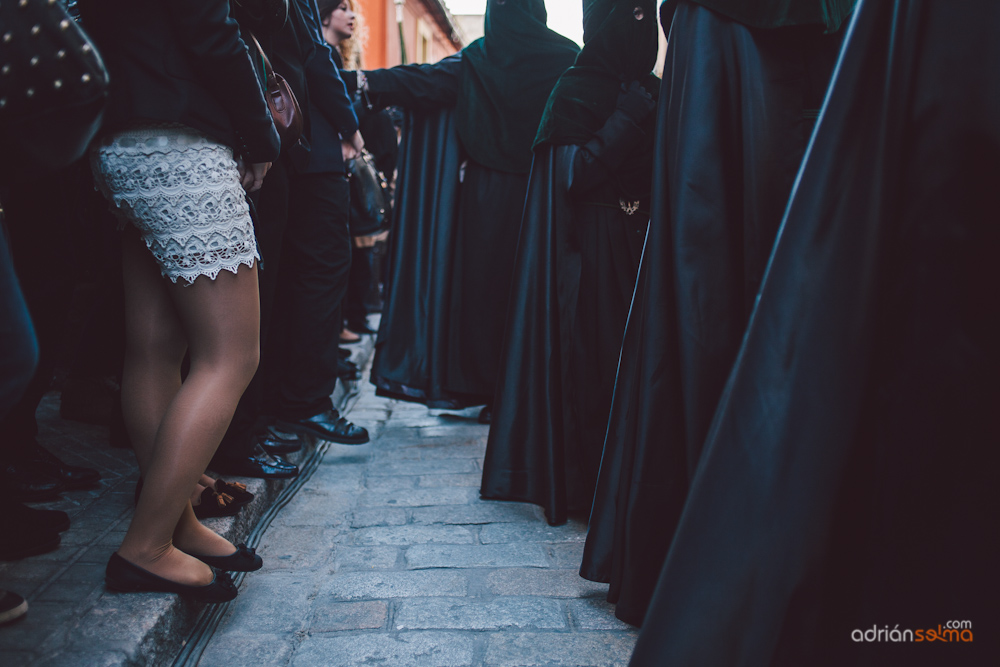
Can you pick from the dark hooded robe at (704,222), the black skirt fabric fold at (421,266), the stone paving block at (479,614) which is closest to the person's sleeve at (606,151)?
the dark hooded robe at (704,222)

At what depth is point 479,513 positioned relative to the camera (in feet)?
8.43

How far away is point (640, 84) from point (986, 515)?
183 centimetres

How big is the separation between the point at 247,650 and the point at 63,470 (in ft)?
3.60

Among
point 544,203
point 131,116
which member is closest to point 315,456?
point 544,203

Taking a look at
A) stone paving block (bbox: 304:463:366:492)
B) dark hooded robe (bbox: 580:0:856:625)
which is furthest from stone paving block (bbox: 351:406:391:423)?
dark hooded robe (bbox: 580:0:856:625)

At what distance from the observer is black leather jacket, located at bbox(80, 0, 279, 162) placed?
149 cm

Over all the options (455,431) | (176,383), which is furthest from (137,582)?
(455,431)

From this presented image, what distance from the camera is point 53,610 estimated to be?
5.05 ft

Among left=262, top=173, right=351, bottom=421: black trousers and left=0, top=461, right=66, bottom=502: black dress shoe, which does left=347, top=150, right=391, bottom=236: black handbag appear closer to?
left=262, top=173, right=351, bottom=421: black trousers

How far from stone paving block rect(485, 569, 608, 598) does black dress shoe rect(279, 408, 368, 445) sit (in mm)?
1372

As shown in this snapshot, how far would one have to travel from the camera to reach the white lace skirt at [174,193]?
60.1 inches

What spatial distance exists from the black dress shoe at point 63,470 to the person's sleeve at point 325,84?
1542 millimetres

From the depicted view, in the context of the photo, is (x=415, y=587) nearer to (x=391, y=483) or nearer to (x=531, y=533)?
(x=531, y=533)

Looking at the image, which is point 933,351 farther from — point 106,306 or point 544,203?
point 106,306
